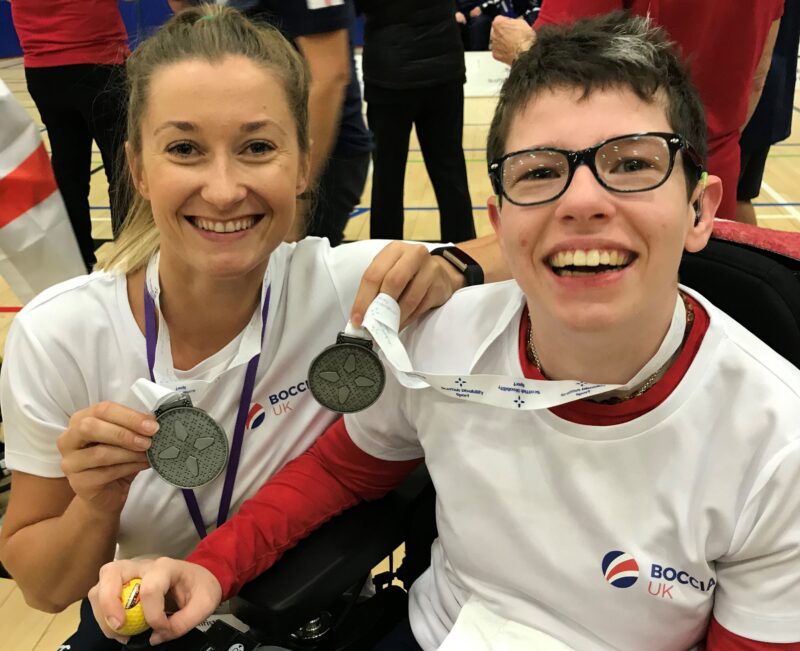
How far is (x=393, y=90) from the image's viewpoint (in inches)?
101

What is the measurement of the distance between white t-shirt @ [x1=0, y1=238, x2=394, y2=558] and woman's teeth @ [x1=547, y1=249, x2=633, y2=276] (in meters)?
0.46

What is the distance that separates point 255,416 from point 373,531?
27 cm

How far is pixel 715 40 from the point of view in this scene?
1509 mm

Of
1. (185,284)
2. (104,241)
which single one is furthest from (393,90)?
(104,241)

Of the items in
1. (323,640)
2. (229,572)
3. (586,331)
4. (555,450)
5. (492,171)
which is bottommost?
(323,640)

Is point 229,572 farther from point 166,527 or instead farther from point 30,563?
point 30,563

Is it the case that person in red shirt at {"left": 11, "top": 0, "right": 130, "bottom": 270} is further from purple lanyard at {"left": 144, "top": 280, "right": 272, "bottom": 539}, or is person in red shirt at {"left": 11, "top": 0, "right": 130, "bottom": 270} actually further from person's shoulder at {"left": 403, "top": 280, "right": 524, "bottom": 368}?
person's shoulder at {"left": 403, "top": 280, "right": 524, "bottom": 368}

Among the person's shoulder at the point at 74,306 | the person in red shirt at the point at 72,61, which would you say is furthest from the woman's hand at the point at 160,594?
the person in red shirt at the point at 72,61

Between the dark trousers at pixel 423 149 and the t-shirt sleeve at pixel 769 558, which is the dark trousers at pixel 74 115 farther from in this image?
the t-shirt sleeve at pixel 769 558

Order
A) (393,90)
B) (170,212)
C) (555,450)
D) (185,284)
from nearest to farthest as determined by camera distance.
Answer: (555,450)
(170,212)
(185,284)
(393,90)

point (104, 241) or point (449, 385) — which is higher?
point (449, 385)

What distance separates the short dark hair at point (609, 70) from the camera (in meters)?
0.84

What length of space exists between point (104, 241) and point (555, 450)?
3.70 metres

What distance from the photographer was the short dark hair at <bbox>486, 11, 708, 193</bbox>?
0.84m
